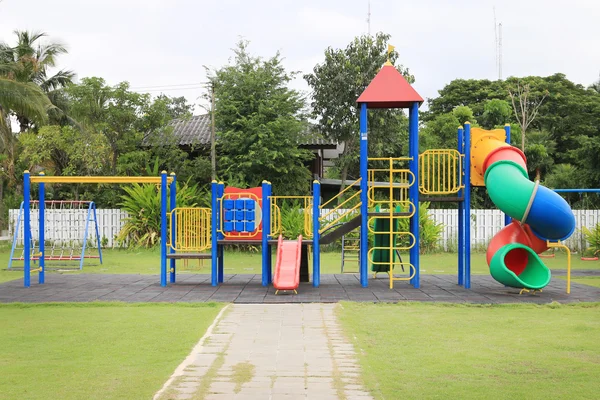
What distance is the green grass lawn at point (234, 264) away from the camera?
1552cm

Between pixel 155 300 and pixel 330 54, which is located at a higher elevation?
pixel 330 54

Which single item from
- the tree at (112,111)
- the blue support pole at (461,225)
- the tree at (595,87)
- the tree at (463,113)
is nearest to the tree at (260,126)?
the tree at (112,111)

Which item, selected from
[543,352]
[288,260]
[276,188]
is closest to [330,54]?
[276,188]

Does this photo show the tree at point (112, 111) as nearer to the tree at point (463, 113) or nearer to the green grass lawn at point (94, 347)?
the tree at point (463, 113)

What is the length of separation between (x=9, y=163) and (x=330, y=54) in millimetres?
14989

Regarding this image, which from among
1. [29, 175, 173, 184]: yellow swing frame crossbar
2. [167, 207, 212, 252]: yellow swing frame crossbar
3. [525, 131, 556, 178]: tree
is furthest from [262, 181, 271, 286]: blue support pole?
[525, 131, 556, 178]: tree

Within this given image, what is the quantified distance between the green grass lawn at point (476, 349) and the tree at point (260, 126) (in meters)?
13.2

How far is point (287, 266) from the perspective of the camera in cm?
1160

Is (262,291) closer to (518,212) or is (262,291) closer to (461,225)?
(461,225)

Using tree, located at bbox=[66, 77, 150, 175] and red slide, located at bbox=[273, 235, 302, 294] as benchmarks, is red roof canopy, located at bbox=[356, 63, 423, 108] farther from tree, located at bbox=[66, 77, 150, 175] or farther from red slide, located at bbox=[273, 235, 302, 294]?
tree, located at bbox=[66, 77, 150, 175]

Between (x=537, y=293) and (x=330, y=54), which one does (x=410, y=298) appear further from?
(x=330, y=54)

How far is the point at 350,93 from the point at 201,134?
274 inches

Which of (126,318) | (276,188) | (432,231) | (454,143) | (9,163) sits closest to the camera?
(126,318)

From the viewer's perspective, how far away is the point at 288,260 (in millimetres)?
11781
